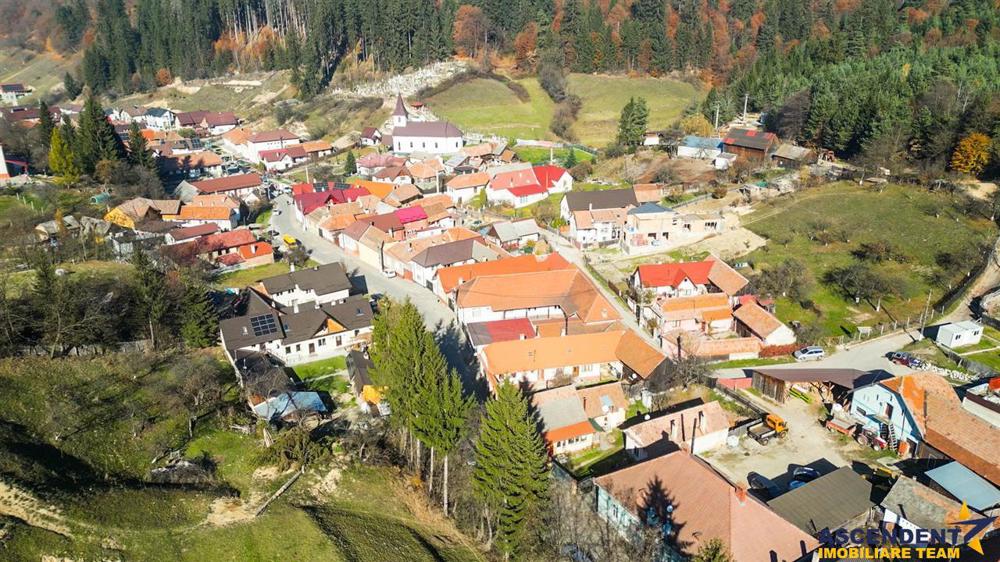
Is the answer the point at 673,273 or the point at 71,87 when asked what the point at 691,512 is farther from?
the point at 71,87

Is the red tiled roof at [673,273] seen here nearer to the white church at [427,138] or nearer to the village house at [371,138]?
the white church at [427,138]

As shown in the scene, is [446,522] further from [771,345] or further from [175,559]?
[771,345]

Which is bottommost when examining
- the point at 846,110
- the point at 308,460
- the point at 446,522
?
the point at 446,522

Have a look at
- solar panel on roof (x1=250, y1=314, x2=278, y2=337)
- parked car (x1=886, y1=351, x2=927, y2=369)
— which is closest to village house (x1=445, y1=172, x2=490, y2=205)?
solar panel on roof (x1=250, y1=314, x2=278, y2=337)

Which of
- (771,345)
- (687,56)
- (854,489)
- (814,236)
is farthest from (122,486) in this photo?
(687,56)

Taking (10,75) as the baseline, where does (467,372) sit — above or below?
below

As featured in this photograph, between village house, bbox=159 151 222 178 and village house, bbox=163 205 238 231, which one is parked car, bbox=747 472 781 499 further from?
village house, bbox=159 151 222 178

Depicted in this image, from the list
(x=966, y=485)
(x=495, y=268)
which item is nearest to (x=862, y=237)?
(x=495, y=268)

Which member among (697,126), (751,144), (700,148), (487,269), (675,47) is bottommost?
(487,269)
